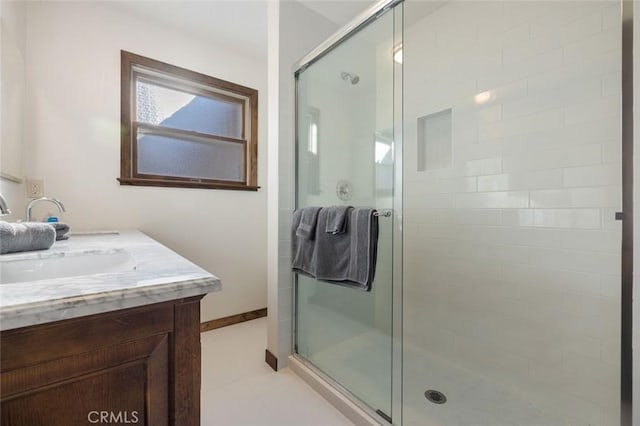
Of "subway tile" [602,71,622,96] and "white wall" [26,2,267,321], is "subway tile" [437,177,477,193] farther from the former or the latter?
"white wall" [26,2,267,321]

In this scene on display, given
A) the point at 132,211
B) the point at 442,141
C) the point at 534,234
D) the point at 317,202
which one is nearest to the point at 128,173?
the point at 132,211

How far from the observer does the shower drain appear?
1385 mm

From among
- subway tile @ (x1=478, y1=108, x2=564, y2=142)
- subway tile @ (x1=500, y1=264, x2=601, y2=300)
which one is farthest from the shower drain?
subway tile @ (x1=478, y1=108, x2=564, y2=142)

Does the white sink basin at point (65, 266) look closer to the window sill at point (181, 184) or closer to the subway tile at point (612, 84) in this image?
the window sill at point (181, 184)

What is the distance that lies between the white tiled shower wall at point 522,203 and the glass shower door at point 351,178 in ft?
1.84

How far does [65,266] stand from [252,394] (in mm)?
1071

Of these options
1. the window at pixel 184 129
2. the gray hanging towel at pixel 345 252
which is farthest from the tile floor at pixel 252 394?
the window at pixel 184 129

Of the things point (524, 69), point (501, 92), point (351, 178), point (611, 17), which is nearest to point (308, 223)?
point (351, 178)

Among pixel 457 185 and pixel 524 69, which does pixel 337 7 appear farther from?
pixel 457 185

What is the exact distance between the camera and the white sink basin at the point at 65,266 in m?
0.78

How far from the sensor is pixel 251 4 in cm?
177

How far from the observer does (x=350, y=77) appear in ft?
5.40

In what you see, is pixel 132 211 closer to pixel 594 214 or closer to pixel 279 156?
pixel 279 156

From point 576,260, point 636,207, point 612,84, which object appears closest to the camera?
point 636,207
